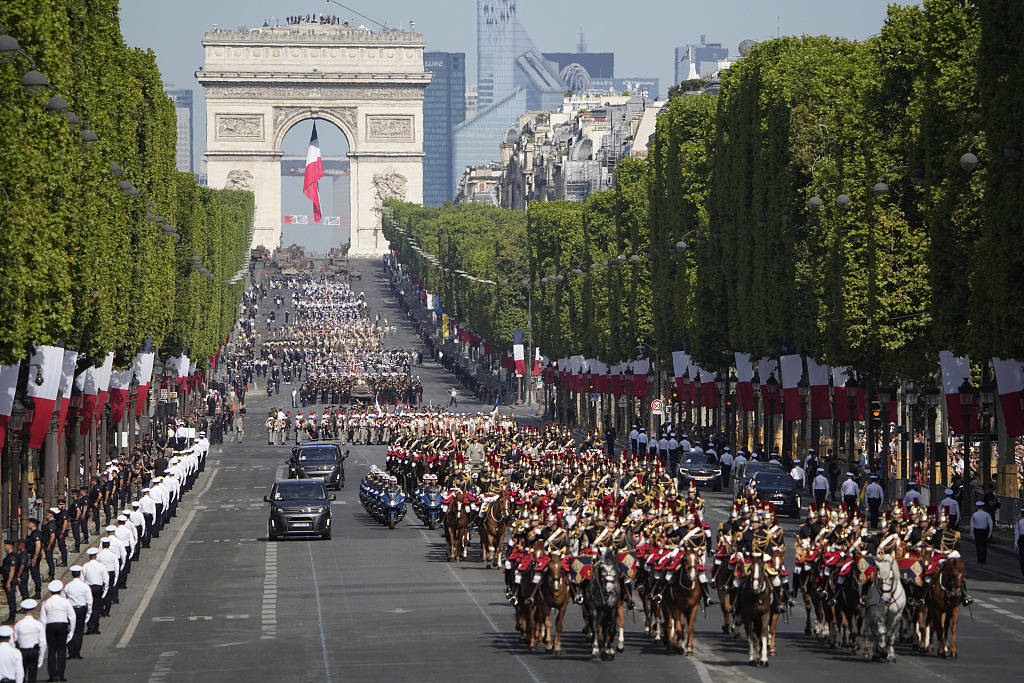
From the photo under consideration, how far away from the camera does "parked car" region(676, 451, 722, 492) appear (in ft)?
232

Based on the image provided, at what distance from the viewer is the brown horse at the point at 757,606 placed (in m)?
29.8

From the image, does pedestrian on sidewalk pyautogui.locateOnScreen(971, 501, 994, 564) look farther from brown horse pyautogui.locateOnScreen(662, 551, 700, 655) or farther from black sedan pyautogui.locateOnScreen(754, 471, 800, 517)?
brown horse pyautogui.locateOnScreen(662, 551, 700, 655)

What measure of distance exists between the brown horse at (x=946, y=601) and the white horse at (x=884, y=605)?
57cm

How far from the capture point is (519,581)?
3266 cm

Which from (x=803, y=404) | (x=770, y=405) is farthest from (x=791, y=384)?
(x=770, y=405)

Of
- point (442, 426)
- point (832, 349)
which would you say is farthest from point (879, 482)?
point (442, 426)

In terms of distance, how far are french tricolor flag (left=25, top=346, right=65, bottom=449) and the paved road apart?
143 inches

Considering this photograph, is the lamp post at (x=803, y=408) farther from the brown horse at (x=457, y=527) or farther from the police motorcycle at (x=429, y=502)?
the brown horse at (x=457, y=527)

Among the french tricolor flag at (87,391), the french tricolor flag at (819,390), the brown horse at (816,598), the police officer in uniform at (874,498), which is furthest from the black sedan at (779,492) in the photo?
the brown horse at (816,598)

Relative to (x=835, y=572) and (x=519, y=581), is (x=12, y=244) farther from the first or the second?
(x=835, y=572)

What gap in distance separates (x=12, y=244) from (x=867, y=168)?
34.3 metres

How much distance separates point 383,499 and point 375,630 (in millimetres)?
22974

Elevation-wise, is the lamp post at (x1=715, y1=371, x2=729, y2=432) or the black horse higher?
the lamp post at (x1=715, y1=371, x2=729, y2=432)

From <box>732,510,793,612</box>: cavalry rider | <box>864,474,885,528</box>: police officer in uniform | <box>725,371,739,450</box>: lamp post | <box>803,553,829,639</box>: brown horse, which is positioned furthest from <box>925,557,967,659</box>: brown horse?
<box>725,371,739,450</box>: lamp post
